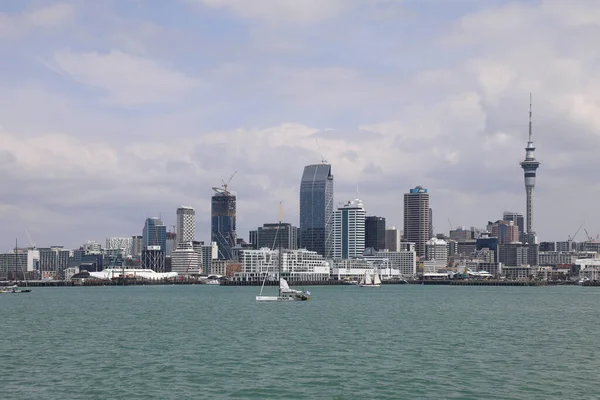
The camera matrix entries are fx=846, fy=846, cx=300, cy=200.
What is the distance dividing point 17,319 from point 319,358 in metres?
58.1

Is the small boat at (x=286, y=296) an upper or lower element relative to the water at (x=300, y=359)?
lower

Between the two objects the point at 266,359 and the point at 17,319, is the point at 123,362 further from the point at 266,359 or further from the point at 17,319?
the point at 17,319

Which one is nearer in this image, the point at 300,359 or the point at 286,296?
the point at 300,359

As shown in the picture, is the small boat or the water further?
the small boat

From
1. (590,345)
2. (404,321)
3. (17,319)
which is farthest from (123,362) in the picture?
(17,319)

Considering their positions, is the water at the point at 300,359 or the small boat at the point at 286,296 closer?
the water at the point at 300,359

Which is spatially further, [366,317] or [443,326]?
[366,317]

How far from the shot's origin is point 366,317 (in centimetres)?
10475

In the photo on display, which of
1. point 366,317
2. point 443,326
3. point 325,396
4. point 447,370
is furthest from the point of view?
point 366,317

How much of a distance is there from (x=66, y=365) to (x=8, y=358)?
6.65m

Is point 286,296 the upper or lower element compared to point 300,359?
lower

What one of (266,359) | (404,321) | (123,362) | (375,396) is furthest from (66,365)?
(404,321)

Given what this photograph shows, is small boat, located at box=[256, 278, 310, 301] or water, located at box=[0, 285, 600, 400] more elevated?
water, located at box=[0, 285, 600, 400]

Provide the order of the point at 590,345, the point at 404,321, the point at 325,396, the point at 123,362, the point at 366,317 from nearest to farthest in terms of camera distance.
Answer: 1. the point at 325,396
2. the point at 123,362
3. the point at 590,345
4. the point at 404,321
5. the point at 366,317
